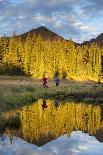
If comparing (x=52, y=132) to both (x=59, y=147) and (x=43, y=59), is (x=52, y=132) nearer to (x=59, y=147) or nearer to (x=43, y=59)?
(x=59, y=147)

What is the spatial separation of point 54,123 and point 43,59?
89.3m

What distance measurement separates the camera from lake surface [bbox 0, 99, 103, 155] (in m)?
17.2

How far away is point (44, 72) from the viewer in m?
113

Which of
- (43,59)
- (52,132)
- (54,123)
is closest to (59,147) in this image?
(52,132)

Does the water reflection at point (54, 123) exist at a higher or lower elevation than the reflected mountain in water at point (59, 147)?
lower

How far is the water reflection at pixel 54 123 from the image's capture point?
21.9 metres

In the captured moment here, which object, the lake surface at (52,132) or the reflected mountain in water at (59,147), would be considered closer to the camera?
the reflected mountain in water at (59,147)

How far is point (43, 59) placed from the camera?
11581 cm

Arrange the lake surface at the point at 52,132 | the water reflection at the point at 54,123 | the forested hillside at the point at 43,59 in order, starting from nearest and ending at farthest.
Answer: the lake surface at the point at 52,132
the water reflection at the point at 54,123
the forested hillside at the point at 43,59

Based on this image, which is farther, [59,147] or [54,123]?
[54,123]

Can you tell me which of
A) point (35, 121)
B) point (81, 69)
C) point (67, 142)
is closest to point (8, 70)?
point (81, 69)

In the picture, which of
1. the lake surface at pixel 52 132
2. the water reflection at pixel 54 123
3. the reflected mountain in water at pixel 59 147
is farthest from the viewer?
the water reflection at pixel 54 123

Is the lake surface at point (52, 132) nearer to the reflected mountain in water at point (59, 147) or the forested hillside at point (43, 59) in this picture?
the reflected mountain in water at point (59, 147)

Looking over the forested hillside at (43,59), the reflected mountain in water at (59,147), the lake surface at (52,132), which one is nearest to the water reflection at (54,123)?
the lake surface at (52,132)
